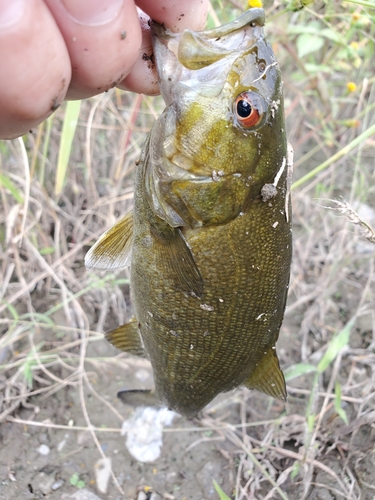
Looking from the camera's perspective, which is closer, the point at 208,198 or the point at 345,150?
the point at 208,198

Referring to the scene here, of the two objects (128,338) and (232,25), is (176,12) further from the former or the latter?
(128,338)

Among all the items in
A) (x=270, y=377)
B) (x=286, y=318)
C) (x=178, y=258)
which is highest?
(x=178, y=258)

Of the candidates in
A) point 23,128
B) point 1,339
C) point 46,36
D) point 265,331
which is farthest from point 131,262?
point 1,339

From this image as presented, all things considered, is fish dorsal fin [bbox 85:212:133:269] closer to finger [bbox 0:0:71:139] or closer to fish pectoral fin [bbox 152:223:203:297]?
fish pectoral fin [bbox 152:223:203:297]

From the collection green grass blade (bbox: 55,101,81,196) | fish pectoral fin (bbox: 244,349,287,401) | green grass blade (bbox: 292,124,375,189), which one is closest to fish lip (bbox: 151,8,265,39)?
green grass blade (bbox: 292,124,375,189)

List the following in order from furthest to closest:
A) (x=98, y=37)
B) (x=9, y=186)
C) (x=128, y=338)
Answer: (x=9, y=186)
(x=128, y=338)
(x=98, y=37)

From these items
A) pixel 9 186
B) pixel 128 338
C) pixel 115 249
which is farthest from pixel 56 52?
pixel 9 186

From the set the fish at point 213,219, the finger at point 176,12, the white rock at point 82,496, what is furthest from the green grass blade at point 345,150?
the white rock at point 82,496
